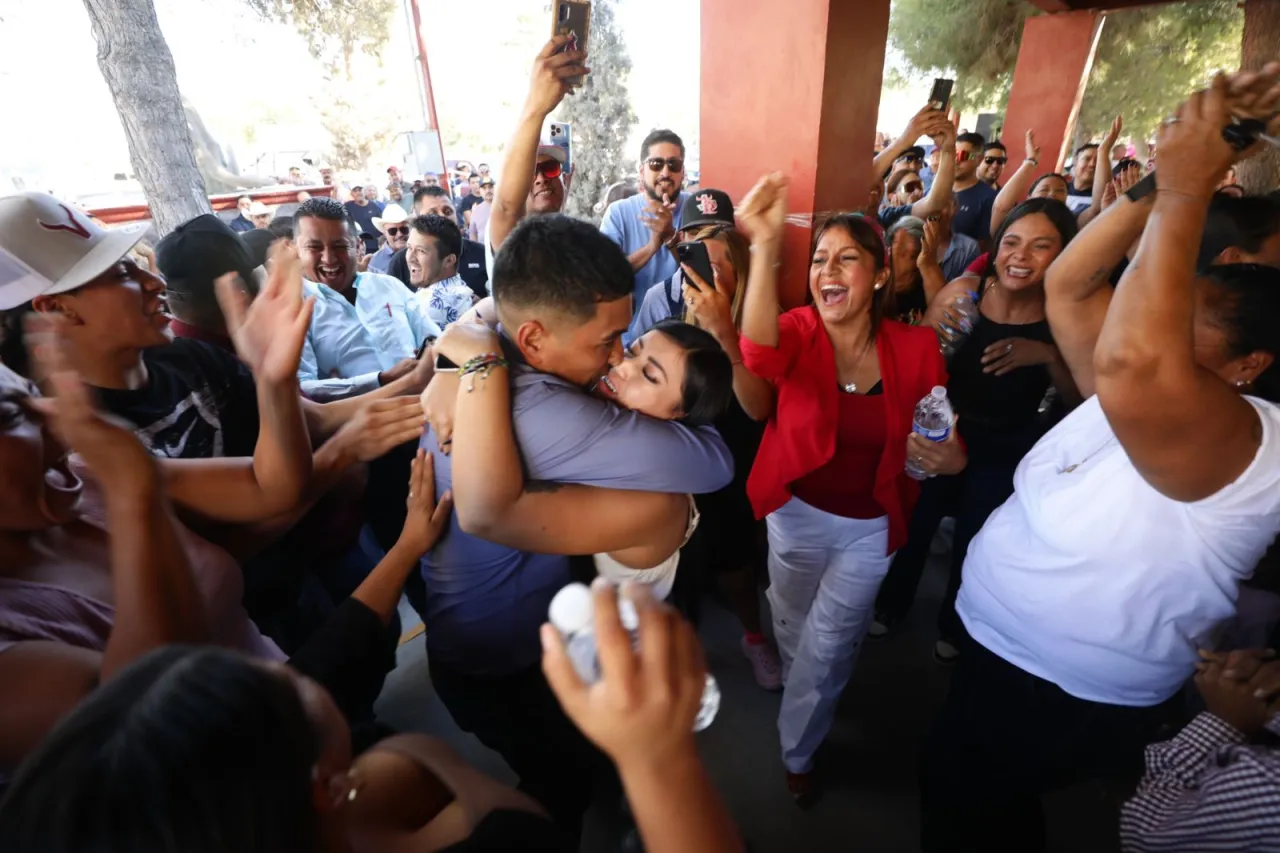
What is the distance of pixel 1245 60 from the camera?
24.5 feet

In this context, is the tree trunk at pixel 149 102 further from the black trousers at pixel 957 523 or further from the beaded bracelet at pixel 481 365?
the black trousers at pixel 957 523

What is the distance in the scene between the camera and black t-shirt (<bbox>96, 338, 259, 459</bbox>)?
69.1 inches

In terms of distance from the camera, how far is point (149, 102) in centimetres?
625

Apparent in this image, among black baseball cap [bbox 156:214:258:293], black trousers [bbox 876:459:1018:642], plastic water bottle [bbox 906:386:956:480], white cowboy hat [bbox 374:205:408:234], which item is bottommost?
black trousers [bbox 876:459:1018:642]

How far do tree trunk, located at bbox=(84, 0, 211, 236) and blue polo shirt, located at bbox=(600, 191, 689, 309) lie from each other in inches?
211

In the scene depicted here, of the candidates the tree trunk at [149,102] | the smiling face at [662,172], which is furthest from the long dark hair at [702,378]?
the tree trunk at [149,102]

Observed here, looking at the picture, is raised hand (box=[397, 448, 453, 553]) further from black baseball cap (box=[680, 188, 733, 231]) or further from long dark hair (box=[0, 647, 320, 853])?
black baseball cap (box=[680, 188, 733, 231])

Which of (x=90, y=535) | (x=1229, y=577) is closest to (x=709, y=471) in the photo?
(x=1229, y=577)

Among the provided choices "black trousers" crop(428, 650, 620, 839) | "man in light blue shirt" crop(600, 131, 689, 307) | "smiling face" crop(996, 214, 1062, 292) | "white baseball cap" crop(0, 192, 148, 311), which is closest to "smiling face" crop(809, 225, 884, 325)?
"smiling face" crop(996, 214, 1062, 292)

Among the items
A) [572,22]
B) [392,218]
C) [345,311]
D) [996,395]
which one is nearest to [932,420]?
[996,395]

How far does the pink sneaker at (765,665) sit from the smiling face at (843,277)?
162 cm

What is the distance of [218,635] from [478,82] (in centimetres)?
2813

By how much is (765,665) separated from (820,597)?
2.66 feet

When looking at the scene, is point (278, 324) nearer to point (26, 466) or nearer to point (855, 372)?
point (26, 466)
